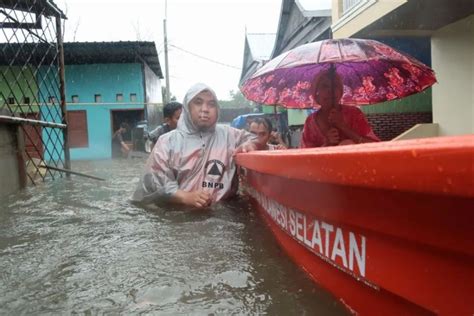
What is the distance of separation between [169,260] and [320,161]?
48.8 inches

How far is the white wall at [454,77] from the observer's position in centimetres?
653

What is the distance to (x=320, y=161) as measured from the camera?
4.23 feet

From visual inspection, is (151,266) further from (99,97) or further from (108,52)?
Answer: (99,97)

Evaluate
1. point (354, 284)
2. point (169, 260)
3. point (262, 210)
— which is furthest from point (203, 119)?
point (354, 284)

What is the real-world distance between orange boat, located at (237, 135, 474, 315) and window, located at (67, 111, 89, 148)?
15821 mm

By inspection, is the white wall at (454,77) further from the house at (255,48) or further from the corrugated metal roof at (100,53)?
the house at (255,48)

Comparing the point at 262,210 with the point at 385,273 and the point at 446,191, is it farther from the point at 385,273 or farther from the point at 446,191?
the point at 446,191

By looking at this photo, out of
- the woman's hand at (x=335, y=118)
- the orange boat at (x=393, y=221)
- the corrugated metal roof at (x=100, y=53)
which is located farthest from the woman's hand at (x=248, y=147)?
the corrugated metal roof at (x=100, y=53)

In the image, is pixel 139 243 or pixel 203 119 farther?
pixel 203 119

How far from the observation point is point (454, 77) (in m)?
6.78

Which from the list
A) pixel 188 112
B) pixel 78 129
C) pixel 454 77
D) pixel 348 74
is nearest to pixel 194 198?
pixel 188 112

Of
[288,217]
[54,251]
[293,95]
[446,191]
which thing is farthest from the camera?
[293,95]

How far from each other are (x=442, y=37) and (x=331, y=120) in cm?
497

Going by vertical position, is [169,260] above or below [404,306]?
below
